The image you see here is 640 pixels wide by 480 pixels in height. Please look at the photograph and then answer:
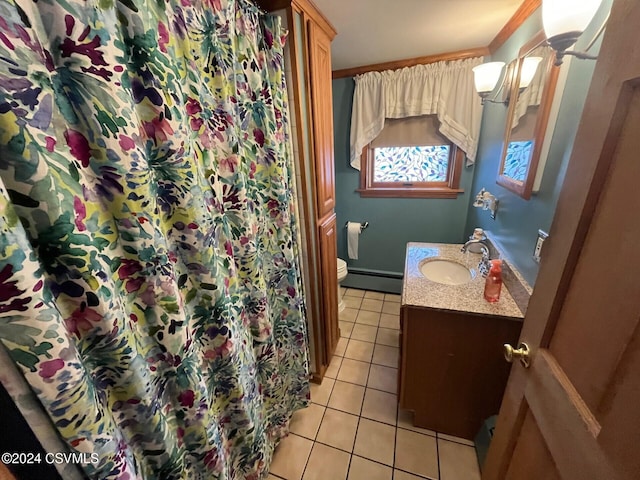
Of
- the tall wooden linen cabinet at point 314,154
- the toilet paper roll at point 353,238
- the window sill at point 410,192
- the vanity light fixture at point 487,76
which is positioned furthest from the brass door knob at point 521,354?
the toilet paper roll at point 353,238

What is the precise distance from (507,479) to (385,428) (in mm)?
765

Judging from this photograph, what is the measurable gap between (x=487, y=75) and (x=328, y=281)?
62.0 inches

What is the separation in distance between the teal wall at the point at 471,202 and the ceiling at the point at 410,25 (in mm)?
190

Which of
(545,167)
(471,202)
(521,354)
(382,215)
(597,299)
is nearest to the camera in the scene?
(597,299)

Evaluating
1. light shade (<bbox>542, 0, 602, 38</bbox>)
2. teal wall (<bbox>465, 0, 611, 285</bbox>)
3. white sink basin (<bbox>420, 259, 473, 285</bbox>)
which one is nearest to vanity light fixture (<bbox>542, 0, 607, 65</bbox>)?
light shade (<bbox>542, 0, 602, 38</bbox>)

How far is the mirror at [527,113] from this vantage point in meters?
1.14

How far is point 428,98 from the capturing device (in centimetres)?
210

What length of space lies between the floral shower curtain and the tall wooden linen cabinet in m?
0.18

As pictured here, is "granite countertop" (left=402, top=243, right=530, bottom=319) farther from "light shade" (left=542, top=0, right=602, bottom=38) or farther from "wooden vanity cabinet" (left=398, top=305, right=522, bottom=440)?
"light shade" (left=542, top=0, right=602, bottom=38)

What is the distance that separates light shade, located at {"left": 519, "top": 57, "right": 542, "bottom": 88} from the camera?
1242mm

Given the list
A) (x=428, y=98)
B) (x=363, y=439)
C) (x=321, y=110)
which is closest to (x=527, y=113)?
(x=428, y=98)

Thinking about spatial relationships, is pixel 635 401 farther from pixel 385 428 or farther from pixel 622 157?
pixel 385 428

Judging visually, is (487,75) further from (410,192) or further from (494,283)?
(494,283)

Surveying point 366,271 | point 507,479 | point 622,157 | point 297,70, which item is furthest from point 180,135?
point 366,271
